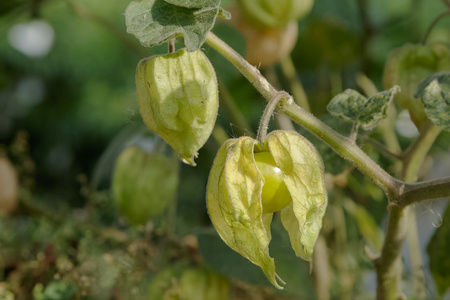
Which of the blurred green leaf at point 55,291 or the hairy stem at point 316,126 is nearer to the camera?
the hairy stem at point 316,126

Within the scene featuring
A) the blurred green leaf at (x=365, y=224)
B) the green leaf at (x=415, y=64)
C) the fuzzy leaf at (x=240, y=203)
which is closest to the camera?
the fuzzy leaf at (x=240, y=203)

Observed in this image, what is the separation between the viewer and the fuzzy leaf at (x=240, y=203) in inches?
7.5

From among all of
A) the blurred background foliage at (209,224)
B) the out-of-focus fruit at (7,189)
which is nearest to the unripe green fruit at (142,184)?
the blurred background foliage at (209,224)

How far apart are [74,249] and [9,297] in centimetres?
7

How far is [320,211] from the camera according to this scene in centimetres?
19

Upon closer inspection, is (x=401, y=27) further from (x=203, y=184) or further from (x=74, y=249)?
(x=74, y=249)

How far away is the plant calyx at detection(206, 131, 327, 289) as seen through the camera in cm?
19

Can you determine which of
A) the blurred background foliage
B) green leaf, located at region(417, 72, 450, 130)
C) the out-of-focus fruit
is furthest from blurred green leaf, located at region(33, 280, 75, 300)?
green leaf, located at region(417, 72, 450, 130)

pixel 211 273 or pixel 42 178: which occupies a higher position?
pixel 211 273

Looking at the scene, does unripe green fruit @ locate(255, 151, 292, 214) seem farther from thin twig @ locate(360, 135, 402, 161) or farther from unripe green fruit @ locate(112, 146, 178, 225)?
unripe green fruit @ locate(112, 146, 178, 225)

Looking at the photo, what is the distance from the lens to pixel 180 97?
21 centimetres

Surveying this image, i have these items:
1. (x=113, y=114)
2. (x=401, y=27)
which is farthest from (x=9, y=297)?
(x=113, y=114)

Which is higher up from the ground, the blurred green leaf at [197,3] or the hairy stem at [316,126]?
the blurred green leaf at [197,3]

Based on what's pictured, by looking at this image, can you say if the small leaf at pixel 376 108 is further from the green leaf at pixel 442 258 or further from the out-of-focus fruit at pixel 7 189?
the out-of-focus fruit at pixel 7 189
